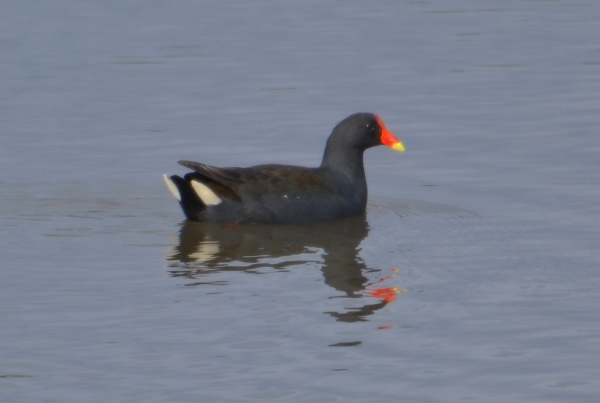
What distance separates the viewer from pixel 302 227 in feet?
35.1

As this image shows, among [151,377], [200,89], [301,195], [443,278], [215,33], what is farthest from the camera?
[215,33]

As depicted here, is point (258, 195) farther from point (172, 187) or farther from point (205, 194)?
point (172, 187)

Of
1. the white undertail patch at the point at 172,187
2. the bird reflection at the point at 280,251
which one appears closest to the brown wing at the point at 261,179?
the white undertail patch at the point at 172,187

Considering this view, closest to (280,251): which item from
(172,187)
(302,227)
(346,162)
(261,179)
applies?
(302,227)

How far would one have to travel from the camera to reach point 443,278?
8742mm

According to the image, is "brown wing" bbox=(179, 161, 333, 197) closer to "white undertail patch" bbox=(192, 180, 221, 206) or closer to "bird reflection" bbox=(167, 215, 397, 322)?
"white undertail patch" bbox=(192, 180, 221, 206)

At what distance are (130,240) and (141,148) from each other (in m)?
3.30

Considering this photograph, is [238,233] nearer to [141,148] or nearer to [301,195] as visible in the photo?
[301,195]

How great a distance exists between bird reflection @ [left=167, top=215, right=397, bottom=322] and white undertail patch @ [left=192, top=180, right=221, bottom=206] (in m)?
0.22

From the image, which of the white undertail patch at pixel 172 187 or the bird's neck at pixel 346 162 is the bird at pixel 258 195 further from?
the bird's neck at pixel 346 162

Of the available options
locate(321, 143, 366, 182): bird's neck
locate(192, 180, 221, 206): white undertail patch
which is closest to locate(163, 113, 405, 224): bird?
locate(192, 180, 221, 206): white undertail patch

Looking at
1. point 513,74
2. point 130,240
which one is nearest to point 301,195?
point 130,240

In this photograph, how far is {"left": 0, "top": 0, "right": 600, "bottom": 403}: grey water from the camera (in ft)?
22.5

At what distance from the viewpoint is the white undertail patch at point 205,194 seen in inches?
420
